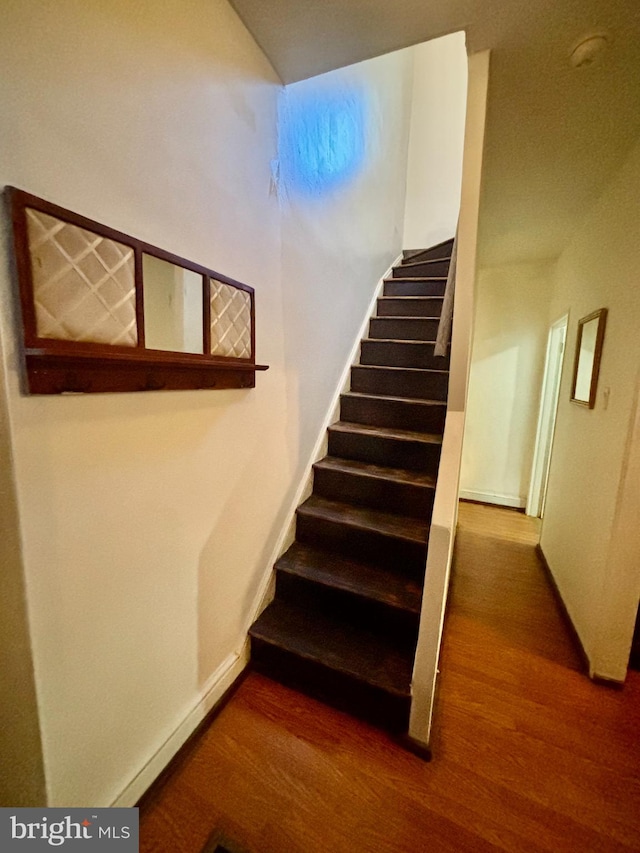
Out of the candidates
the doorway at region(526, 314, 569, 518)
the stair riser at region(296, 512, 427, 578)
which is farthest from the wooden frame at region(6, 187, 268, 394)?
the doorway at region(526, 314, 569, 518)

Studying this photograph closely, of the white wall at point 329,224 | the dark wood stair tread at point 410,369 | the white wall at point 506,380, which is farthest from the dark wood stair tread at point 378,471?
the white wall at point 506,380

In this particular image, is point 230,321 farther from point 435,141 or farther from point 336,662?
point 435,141

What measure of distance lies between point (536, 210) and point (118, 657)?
3197mm

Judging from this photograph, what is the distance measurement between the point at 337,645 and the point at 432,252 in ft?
11.4

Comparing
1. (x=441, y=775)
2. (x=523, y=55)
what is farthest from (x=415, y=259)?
(x=441, y=775)

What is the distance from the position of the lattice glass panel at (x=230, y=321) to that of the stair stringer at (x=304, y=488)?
0.87 meters

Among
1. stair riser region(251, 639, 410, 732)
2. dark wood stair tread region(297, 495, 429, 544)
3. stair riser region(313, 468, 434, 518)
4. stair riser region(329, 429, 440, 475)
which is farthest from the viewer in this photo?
stair riser region(329, 429, 440, 475)

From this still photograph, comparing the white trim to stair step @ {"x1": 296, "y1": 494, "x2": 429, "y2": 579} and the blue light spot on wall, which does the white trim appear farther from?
the blue light spot on wall

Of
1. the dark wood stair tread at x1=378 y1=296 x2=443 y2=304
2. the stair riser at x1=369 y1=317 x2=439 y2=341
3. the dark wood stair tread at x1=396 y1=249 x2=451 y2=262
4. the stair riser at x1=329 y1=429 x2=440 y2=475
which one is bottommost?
the stair riser at x1=329 y1=429 x2=440 y2=475

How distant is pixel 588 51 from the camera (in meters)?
1.15

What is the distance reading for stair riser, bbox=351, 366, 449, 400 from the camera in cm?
216

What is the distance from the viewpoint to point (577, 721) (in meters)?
1.39

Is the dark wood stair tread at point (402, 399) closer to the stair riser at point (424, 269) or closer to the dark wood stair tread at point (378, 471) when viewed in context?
the dark wood stair tread at point (378, 471)

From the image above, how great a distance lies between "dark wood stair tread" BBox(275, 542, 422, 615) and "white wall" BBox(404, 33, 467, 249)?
3466mm
